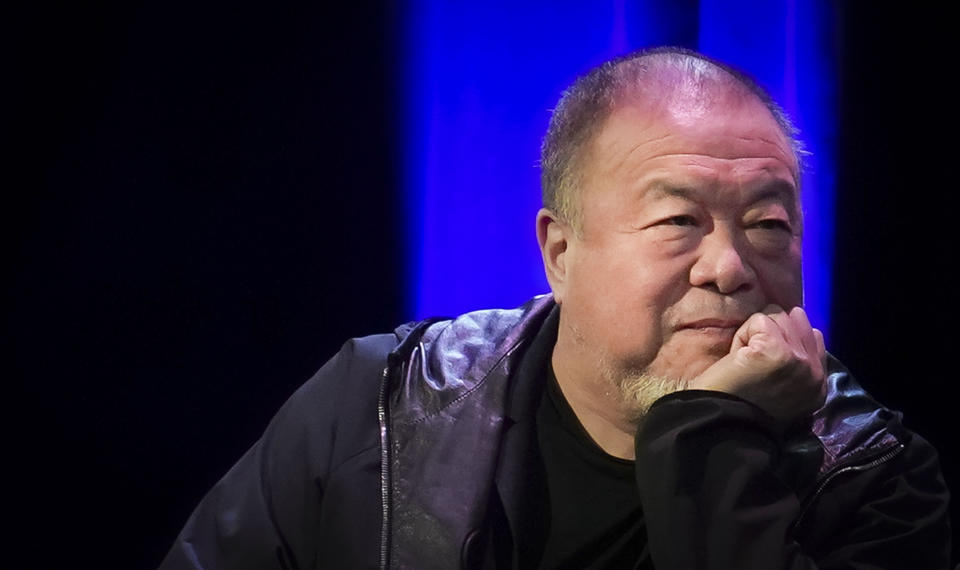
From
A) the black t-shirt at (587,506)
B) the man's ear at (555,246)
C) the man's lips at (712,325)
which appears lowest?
the black t-shirt at (587,506)

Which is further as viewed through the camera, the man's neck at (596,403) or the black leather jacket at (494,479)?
the man's neck at (596,403)

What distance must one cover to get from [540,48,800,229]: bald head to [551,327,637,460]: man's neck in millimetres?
217

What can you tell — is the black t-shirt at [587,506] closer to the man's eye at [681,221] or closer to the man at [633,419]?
the man at [633,419]

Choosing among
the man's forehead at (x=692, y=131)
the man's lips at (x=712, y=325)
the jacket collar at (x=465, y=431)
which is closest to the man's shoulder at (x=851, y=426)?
the jacket collar at (x=465, y=431)

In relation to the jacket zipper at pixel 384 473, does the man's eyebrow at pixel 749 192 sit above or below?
above

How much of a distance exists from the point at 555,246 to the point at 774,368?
1.37 feet

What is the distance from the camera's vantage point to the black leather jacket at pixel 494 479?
1520 mm

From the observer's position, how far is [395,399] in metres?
1.78

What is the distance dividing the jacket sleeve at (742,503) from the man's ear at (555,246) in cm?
31

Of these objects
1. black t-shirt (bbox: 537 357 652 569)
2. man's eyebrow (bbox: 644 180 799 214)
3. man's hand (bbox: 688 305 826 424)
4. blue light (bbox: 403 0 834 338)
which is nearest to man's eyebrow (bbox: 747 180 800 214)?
man's eyebrow (bbox: 644 180 799 214)

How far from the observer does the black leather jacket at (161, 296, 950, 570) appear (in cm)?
152

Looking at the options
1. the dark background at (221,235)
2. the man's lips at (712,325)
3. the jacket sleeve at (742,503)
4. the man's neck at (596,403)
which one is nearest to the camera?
the jacket sleeve at (742,503)

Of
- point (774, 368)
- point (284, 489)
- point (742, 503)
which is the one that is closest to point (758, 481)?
point (742, 503)

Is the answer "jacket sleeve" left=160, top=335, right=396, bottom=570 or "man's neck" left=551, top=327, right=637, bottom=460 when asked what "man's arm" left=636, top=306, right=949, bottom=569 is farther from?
"jacket sleeve" left=160, top=335, right=396, bottom=570
